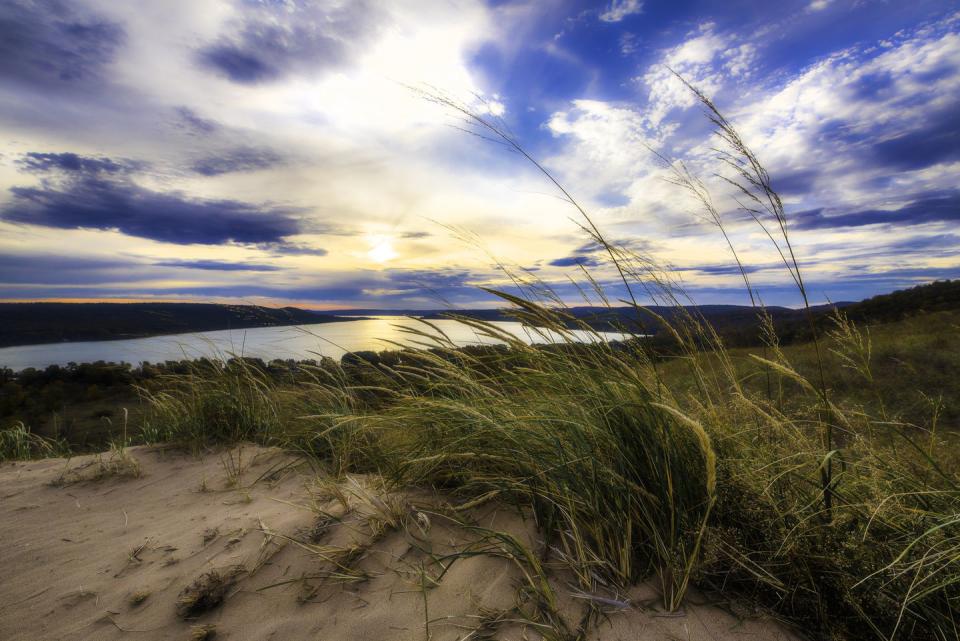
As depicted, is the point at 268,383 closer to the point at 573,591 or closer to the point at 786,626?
the point at 573,591

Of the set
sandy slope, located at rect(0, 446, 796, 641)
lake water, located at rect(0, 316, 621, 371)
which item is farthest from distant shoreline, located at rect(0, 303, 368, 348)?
sandy slope, located at rect(0, 446, 796, 641)

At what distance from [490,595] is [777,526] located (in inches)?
38.8

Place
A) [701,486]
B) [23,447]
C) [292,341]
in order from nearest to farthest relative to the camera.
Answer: [701,486]
[292,341]
[23,447]

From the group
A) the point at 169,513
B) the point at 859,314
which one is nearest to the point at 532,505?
the point at 169,513

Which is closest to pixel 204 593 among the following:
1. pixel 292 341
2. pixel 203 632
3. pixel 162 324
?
pixel 203 632

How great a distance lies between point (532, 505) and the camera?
1709 mm

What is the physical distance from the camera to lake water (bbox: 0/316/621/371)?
231 centimetres

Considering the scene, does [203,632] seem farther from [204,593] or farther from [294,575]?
[294,575]

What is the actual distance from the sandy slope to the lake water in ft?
2.75

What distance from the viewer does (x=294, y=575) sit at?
5.64 feet

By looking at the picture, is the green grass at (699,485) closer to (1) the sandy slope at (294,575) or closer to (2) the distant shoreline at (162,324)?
(1) the sandy slope at (294,575)

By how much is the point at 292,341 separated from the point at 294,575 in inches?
109

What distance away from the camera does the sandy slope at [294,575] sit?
4.39 feet

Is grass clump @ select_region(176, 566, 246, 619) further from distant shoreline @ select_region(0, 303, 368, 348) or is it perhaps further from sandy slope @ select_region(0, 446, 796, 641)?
distant shoreline @ select_region(0, 303, 368, 348)
